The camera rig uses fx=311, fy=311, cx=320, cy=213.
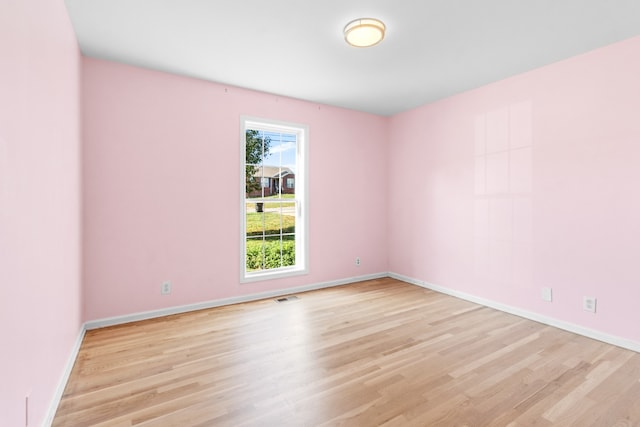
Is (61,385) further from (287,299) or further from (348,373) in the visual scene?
(287,299)

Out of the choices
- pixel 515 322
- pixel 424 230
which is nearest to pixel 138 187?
pixel 424 230

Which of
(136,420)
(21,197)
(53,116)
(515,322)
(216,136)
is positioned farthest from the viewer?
(216,136)

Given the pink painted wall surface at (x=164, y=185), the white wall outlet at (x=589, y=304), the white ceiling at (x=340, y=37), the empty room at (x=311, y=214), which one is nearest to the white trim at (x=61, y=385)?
the empty room at (x=311, y=214)

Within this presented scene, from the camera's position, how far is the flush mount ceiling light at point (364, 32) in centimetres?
244

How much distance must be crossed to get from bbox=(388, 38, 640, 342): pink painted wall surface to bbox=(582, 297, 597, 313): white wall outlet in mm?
36

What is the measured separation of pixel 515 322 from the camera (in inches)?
127

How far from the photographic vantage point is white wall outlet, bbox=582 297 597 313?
2879mm

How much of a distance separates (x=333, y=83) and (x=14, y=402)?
12.0 ft

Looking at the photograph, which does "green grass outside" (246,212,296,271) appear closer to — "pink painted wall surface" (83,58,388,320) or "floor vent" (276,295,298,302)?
"pink painted wall surface" (83,58,388,320)

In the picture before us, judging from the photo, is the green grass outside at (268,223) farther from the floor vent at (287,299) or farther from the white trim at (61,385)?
the white trim at (61,385)

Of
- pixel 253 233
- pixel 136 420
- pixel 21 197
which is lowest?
pixel 136 420

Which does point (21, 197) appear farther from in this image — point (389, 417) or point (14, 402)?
point (389, 417)

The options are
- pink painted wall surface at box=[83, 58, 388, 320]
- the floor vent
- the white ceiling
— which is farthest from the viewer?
the floor vent

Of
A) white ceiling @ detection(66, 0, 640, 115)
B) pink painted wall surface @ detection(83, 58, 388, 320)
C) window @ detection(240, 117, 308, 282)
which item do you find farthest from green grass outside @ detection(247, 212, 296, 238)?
white ceiling @ detection(66, 0, 640, 115)
